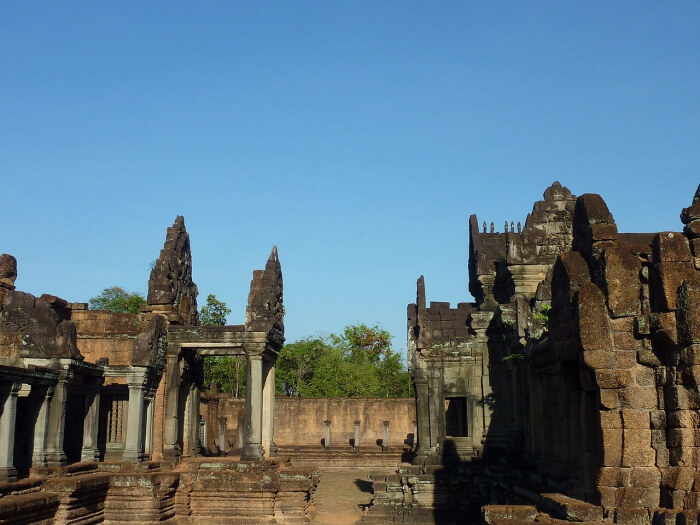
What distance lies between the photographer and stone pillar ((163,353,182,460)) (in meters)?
18.1

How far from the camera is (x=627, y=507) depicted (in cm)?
775

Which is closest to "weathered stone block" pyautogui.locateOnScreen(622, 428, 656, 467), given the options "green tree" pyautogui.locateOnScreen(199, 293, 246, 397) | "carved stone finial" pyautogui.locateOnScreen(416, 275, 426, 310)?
"carved stone finial" pyautogui.locateOnScreen(416, 275, 426, 310)

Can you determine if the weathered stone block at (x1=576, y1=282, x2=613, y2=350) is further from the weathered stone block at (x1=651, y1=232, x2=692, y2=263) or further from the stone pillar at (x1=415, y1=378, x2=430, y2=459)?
the stone pillar at (x1=415, y1=378, x2=430, y2=459)

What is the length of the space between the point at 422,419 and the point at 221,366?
88.6 feet

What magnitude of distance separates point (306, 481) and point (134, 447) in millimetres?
3870

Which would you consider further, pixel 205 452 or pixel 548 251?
pixel 205 452

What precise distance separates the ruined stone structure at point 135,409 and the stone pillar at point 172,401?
1.0 inches

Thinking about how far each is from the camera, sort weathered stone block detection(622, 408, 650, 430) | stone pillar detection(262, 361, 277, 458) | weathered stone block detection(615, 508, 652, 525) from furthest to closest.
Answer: stone pillar detection(262, 361, 277, 458)
weathered stone block detection(622, 408, 650, 430)
weathered stone block detection(615, 508, 652, 525)

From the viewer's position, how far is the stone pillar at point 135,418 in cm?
1645

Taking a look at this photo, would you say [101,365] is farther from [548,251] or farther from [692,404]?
[692,404]

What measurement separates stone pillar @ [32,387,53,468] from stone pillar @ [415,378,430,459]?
389 inches

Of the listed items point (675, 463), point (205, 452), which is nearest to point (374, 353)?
point (205, 452)

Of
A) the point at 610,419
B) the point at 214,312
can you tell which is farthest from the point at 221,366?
the point at 610,419

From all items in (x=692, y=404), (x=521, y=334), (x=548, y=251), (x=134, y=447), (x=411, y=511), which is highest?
(x=548, y=251)
